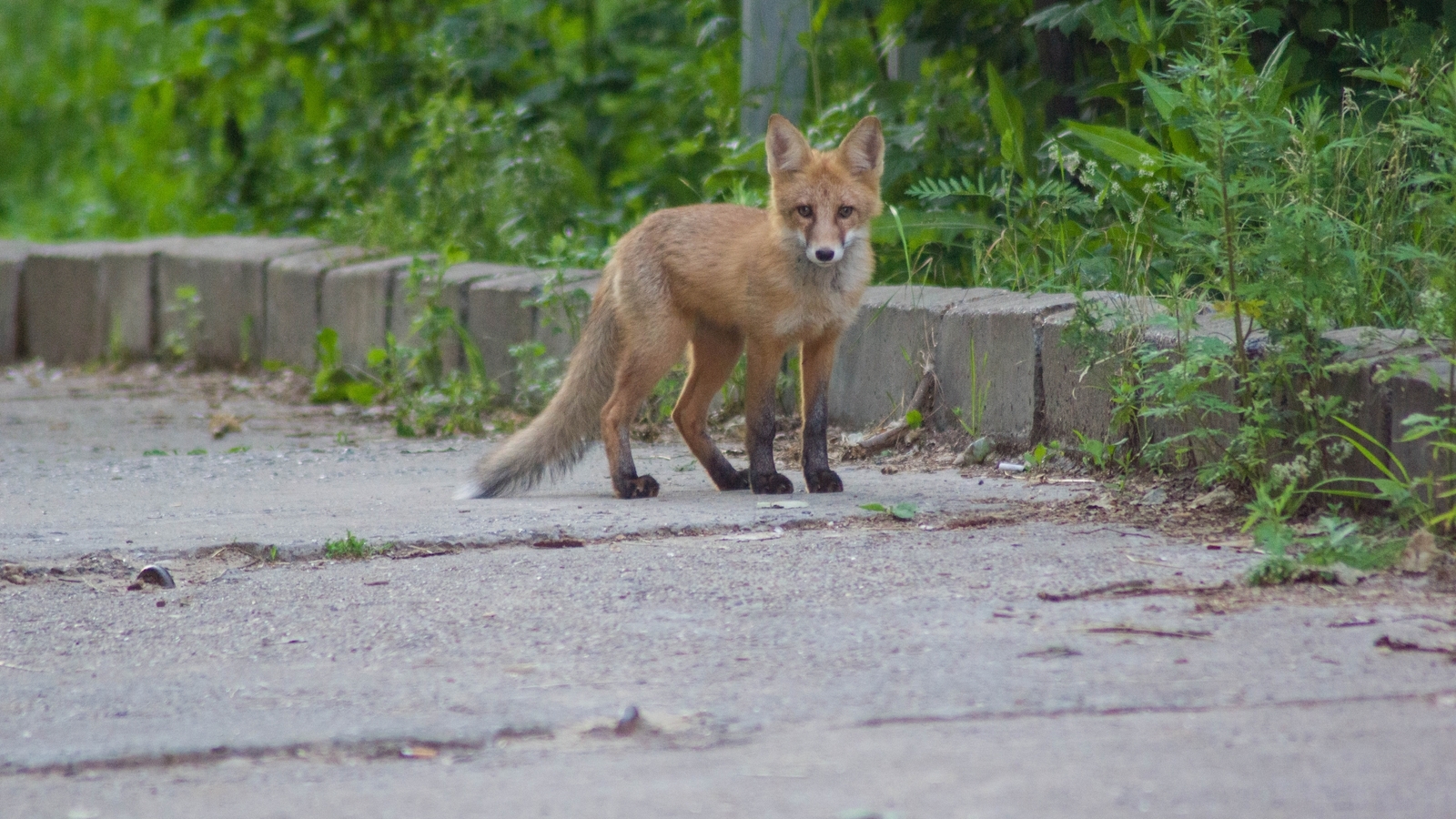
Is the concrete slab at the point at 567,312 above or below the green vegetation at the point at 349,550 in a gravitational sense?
above

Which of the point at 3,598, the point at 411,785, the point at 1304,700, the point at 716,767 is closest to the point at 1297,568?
the point at 1304,700

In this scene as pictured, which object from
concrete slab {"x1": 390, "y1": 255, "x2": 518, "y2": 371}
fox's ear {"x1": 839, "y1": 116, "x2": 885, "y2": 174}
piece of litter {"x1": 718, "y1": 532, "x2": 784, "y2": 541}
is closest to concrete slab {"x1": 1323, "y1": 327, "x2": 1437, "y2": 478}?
piece of litter {"x1": 718, "y1": 532, "x2": 784, "y2": 541}

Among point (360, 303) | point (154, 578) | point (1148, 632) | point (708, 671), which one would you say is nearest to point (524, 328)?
point (360, 303)

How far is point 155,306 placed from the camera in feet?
31.4

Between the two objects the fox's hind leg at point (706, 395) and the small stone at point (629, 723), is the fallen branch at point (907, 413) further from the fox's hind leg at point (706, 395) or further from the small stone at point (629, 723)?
the small stone at point (629, 723)

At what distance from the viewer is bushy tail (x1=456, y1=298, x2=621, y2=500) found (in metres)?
4.90

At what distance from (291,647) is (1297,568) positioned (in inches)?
81.9

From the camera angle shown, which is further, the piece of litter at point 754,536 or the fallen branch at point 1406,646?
the piece of litter at point 754,536

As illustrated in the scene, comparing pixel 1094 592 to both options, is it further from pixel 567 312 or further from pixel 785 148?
pixel 567 312

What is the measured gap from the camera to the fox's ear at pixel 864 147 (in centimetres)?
495

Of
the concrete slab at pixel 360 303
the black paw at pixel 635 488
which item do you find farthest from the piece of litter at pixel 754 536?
the concrete slab at pixel 360 303

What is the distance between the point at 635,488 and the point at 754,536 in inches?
38.0


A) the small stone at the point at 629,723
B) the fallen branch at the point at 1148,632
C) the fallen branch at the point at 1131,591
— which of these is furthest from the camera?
the fallen branch at the point at 1131,591

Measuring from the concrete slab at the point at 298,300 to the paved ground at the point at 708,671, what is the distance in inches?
163
